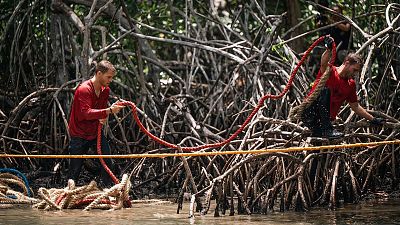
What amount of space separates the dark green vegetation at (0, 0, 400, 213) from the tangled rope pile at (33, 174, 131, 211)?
1.92 feet

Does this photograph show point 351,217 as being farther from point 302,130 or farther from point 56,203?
point 56,203

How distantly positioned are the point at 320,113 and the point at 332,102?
0.49 ft

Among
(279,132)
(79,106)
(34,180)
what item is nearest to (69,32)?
(34,180)

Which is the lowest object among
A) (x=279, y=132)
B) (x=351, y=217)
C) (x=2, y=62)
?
(x=351, y=217)

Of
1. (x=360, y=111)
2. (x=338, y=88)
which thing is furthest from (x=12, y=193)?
(x=360, y=111)

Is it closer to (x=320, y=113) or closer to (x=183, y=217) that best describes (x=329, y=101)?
(x=320, y=113)

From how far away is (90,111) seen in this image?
874 centimetres

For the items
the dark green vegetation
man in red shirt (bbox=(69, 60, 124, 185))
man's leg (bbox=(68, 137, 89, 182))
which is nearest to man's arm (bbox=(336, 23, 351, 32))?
the dark green vegetation

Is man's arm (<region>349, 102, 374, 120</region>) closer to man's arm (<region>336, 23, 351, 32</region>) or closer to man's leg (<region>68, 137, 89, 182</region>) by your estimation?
man's leg (<region>68, 137, 89, 182</region>)

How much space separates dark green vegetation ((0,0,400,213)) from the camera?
876 centimetres

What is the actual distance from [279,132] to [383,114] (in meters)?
0.95

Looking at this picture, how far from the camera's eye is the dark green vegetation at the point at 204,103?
28.7ft

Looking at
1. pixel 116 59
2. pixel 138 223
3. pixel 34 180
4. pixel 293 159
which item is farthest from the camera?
pixel 116 59

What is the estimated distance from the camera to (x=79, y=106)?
29.1 ft
